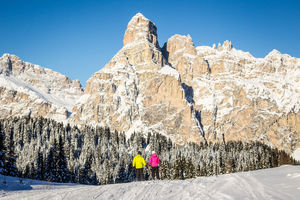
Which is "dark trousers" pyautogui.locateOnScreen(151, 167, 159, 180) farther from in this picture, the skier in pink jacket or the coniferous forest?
the coniferous forest

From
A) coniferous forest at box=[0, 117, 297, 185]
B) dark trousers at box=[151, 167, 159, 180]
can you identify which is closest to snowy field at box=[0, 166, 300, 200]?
dark trousers at box=[151, 167, 159, 180]

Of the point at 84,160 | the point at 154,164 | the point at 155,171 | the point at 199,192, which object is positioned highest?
the point at 84,160

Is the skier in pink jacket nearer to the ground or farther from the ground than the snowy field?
farther from the ground

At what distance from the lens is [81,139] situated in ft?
458

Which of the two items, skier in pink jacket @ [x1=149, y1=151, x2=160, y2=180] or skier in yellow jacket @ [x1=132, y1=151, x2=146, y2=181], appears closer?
skier in yellow jacket @ [x1=132, y1=151, x2=146, y2=181]

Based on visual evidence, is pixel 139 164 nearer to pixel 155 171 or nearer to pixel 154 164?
pixel 154 164

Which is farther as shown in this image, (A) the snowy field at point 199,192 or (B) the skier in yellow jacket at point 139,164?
(B) the skier in yellow jacket at point 139,164

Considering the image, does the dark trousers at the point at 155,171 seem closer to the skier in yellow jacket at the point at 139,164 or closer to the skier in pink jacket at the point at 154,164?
the skier in pink jacket at the point at 154,164

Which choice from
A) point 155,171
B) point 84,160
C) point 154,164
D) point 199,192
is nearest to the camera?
point 199,192

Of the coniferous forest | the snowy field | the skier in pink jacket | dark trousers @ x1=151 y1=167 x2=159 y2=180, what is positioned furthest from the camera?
the coniferous forest

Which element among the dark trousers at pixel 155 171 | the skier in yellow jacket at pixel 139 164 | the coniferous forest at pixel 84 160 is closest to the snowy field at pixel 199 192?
the skier in yellow jacket at pixel 139 164

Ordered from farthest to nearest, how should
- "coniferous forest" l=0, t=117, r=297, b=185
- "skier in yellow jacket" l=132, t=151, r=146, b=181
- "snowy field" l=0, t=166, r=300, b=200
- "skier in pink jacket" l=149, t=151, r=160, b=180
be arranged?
"coniferous forest" l=0, t=117, r=297, b=185
"skier in pink jacket" l=149, t=151, r=160, b=180
"skier in yellow jacket" l=132, t=151, r=146, b=181
"snowy field" l=0, t=166, r=300, b=200

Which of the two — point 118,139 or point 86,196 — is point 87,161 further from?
point 86,196

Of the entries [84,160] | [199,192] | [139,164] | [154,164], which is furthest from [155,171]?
[84,160]
